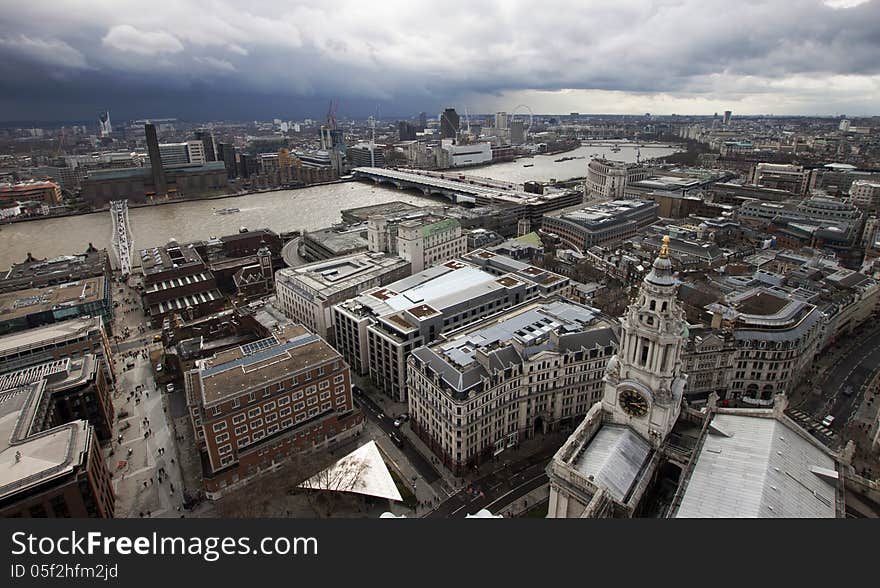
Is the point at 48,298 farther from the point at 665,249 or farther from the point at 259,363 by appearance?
the point at 665,249

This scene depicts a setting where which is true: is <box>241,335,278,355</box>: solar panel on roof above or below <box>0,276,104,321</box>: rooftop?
above

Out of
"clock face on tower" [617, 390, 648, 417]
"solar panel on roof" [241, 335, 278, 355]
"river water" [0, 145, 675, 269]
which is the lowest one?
"river water" [0, 145, 675, 269]

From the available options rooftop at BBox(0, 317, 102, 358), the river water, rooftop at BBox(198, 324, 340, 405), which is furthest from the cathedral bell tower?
the river water

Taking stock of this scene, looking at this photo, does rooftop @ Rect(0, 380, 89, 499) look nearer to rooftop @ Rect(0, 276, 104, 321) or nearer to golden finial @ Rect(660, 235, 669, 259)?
rooftop @ Rect(0, 276, 104, 321)

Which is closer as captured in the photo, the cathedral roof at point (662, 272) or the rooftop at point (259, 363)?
the cathedral roof at point (662, 272)

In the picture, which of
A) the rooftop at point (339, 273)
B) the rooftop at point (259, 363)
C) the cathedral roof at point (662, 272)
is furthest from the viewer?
the rooftop at point (339, 273)

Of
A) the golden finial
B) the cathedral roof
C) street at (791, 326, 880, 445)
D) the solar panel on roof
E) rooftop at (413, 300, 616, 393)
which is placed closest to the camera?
the golden finial

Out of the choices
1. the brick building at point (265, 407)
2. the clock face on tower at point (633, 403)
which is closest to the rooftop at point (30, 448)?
the brick building at point (265, 407)

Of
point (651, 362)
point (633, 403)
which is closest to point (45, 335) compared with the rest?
point (633, 403)

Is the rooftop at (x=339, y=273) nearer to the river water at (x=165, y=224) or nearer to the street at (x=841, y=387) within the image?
the street at (x=841, y=387)
